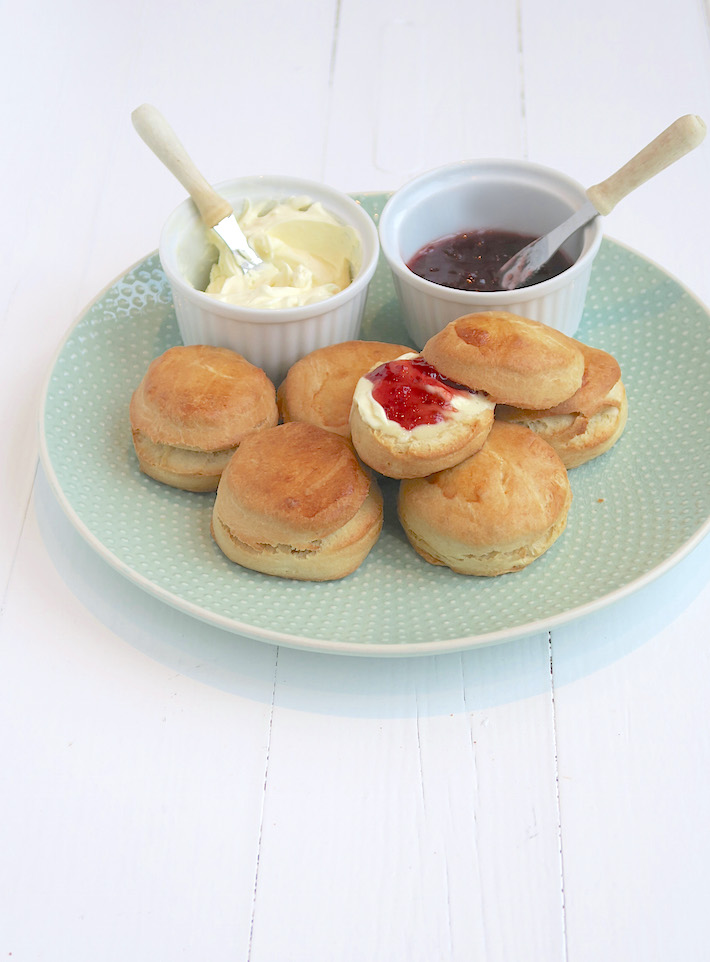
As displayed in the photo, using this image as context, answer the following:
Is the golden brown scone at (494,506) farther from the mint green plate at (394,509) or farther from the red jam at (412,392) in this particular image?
the red jam at (412,392)

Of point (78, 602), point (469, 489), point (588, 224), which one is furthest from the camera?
point (588, 224)

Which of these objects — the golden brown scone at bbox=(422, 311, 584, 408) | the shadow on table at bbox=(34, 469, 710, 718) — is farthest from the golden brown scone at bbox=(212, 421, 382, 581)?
the golden brown scone at bbox=(422, 311, 584, 408)

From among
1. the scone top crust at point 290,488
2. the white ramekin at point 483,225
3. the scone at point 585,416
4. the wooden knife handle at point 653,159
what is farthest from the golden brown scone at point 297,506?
the wooden knife handle at point 653,159

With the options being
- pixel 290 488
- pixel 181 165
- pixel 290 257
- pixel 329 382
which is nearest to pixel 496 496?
pixel 290 488

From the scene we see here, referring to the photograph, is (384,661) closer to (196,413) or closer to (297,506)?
(297,506)

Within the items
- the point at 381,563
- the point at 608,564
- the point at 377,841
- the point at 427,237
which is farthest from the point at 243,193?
the point at 377,841

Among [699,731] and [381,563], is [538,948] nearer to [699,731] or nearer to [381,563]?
[699,731]

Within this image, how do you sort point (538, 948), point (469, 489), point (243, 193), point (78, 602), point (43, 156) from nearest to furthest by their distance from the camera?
point (538, 948)
point (469, 489)
point (78, 602)
point (243, 193)
point (43, 156)
